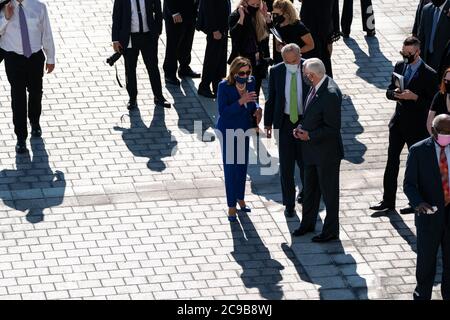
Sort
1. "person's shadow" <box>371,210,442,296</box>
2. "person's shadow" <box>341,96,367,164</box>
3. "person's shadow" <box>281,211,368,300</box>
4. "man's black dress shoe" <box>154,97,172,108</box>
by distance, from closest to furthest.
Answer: "person's shadow" <box>281,211,368,300</box>, "person's shadow" <box>371,210,442,296</box>, "person's shadow" <box>341,96,367,164</box>, "man's black dress shoe" <box>154,97,172,108</box>

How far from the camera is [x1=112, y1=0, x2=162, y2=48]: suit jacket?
1753cm

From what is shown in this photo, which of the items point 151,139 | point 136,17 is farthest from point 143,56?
point 151,139

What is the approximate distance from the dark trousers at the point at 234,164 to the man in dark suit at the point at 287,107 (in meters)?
0.35

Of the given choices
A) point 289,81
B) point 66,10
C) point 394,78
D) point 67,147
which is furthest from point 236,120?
point 66,10

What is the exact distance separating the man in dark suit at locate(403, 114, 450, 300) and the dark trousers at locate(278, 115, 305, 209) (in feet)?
7.31

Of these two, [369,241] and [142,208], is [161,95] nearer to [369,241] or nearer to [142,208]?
[142,208]

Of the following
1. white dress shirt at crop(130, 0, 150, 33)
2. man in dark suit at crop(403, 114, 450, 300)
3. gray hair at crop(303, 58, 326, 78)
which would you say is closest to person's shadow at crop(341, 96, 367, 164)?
gray hair at crop(303, 58, 326, 78)

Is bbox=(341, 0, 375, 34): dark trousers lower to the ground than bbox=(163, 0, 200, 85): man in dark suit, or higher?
lower

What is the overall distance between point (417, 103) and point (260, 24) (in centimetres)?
304

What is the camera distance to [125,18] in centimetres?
1755

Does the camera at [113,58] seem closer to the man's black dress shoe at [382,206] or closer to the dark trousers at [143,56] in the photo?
the dark trousers at [143,56]

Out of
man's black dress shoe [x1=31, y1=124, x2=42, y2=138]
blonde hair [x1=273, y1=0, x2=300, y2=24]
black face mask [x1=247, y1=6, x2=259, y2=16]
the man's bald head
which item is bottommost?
man's black dress shoe [x1=31, y1=124, x2=42, y2=138]

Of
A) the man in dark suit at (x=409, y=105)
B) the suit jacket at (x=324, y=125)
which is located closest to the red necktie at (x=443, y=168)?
the suit jacket at (x=324, y=125)

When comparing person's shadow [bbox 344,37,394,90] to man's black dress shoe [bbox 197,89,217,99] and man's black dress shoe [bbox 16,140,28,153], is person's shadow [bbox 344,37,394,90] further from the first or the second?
man's black dress shoe [bbox 16,140,28,153]
